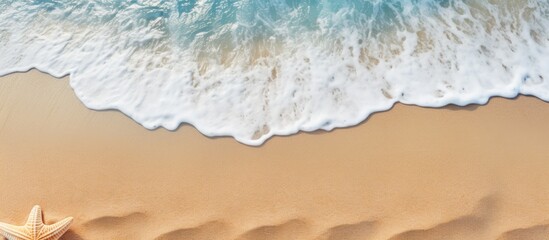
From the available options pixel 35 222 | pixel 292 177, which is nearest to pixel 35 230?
pixel 35 222

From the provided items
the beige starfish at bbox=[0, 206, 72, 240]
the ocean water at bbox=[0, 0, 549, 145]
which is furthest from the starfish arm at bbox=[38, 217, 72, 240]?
the ocean water at bbox=[0, 0, 549, 145]

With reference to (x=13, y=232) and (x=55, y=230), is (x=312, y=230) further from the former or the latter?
(x=13, y=232)

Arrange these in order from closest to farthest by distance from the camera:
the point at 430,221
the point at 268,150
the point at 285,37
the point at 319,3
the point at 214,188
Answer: the point at 430,221
the point at 214,188
the point at 268,150
the point at 285,37
the point at 319,3

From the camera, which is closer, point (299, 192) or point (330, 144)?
point (299, 192)

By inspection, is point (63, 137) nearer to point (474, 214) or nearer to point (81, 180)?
point (81, 180)

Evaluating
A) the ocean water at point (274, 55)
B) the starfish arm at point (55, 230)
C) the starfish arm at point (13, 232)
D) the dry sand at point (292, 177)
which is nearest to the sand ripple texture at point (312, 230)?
the dry sand at point (292, 177)

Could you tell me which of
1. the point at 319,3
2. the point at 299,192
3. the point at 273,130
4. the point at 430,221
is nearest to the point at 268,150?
the point at 273,130

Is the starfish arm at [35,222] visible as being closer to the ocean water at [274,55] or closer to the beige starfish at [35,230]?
the beige starfish at [35,230]

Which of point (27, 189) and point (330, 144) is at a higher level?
point (330, 144)
